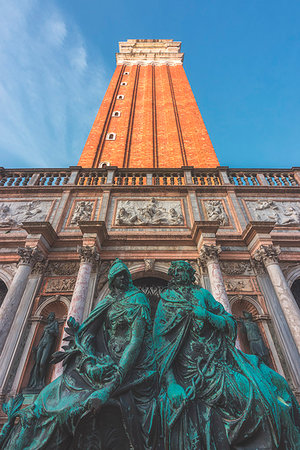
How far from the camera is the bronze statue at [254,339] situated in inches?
235

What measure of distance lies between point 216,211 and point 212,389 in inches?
313

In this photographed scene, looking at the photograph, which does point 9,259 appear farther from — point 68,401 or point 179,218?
point 68,401

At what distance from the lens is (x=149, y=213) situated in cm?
901

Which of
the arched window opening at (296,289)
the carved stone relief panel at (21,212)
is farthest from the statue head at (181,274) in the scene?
the carved stone relief panel at (21,212)

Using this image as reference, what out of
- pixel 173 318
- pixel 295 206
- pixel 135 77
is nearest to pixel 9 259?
pixel 173 318

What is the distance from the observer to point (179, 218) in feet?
29.1

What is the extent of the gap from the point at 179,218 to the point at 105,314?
6896mm

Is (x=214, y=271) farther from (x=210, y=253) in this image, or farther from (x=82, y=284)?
(x=82, y=284)

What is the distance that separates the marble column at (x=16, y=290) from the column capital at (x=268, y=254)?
6.98 m

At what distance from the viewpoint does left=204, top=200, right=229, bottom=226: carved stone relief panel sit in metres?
8.90

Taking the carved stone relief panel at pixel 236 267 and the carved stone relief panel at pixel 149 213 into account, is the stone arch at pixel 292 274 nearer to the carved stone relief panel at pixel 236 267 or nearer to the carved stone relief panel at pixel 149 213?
the carved stone relief panel at pixel 236 267

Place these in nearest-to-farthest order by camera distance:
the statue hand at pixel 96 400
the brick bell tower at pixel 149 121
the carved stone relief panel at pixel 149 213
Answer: the statue hand at pixel 96 400, the carved stone relief panel at pixel 149 213, the brick bell tower at pixel 149 121

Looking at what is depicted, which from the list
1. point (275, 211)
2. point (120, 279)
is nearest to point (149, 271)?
point (120, 279)

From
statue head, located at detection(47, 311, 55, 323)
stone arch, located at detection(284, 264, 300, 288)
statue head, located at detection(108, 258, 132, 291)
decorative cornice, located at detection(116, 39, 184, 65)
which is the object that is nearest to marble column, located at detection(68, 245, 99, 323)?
statue head, located at detection(47, 311, 55, 323)
